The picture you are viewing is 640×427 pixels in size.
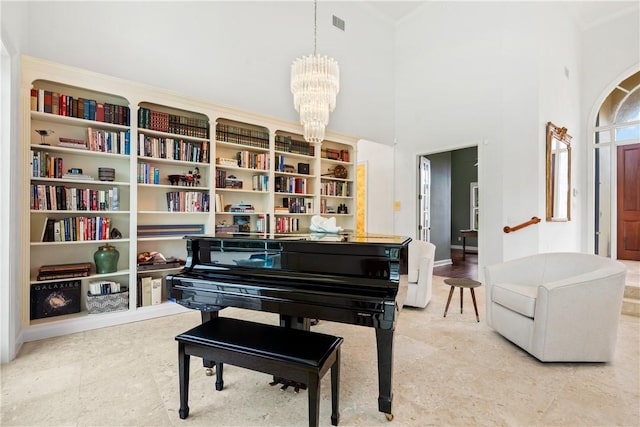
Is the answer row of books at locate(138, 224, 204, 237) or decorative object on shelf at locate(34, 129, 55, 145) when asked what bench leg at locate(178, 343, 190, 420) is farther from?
decorative object on shelf at locate(34, 129, 55, 145)

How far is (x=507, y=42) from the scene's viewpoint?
468 centimetres

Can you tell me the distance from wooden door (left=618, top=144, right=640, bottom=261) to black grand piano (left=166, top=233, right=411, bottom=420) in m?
6.21

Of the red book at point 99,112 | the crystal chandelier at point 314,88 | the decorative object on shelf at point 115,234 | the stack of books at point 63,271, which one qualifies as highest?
the crystal chandelier at point 314,88

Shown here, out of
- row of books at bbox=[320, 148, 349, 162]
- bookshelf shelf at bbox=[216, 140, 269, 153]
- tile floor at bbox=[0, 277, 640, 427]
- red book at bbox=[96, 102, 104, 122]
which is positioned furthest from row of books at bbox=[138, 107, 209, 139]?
tile floor at bbox=[0, 277, 640, 427]

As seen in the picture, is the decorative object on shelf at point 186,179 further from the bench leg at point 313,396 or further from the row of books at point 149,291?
the bench leg at point 313,396

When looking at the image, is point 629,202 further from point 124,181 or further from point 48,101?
point 48,101

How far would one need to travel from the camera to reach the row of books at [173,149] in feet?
10.7

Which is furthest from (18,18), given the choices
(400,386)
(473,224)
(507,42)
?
(473,224)

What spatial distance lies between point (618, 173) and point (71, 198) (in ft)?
26.7

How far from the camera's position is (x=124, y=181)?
3229mm

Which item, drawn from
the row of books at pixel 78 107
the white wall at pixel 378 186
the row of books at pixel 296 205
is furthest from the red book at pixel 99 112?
the white wall at pixel 378 186

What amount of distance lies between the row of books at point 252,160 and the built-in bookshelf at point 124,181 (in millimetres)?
14

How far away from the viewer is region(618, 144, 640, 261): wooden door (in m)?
5.40

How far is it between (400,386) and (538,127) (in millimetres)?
4211
